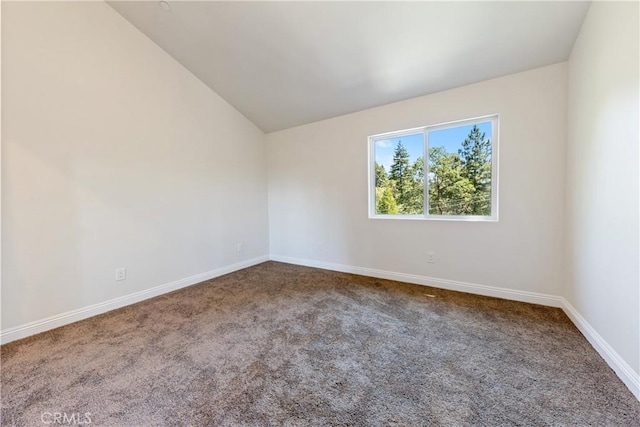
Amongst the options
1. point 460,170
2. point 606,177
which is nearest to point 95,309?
point 460,170

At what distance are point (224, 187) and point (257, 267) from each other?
4.33 feet

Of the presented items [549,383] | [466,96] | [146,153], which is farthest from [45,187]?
[466,96]

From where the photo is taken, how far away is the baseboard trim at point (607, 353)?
131 centimetres

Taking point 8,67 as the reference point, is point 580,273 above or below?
below

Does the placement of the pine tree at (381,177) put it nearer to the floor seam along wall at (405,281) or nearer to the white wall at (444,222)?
the white wall at (444,222)

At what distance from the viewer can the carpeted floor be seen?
1.21m

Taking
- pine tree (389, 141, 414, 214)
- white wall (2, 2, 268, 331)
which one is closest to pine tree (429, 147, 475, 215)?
pine tree (389, 141, 414, 214)

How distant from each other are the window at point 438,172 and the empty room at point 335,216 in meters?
0.02

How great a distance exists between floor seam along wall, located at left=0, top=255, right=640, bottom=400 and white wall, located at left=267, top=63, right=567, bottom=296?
0.07 metres

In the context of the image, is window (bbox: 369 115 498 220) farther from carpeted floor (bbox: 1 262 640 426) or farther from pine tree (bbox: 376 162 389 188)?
carpeted floor (bbox: 1 262 640 426)

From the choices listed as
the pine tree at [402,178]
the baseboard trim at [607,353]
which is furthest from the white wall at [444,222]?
the baseboard trim at [607,353]

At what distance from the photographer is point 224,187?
3602mm

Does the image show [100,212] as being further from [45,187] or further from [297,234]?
[297,234]

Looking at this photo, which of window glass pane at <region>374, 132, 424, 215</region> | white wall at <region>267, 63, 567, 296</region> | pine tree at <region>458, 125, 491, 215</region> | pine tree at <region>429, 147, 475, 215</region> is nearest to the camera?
white wall at <region>267, 63, 567, 296</region>
